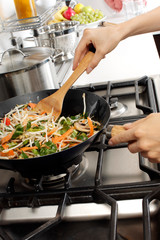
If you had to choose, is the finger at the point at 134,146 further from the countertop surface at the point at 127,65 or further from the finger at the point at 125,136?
the countertop surface at the point at 127,65

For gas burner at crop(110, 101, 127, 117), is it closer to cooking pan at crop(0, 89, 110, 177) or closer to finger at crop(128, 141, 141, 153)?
cooking pan at crop(0, 89, 110, 177)

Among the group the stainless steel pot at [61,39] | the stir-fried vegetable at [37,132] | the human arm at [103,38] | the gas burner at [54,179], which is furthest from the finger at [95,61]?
the stainless steel pot at [61,39]

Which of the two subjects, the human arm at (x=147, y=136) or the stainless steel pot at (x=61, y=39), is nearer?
the human arm at (x=147, y=136)

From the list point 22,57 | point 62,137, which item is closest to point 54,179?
point 62,137

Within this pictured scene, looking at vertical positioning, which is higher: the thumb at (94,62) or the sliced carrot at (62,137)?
the thumb at (94,62)

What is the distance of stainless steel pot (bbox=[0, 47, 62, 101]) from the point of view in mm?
1047

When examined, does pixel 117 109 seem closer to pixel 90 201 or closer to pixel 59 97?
pixel 59 97

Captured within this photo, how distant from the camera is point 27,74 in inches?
41.4

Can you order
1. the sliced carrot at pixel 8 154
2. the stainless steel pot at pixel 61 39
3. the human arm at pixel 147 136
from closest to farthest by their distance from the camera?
the human arm at pixel 147 136 → the sliced carrot at pixel 8 154 → the stainless steel pot at pixel 61 39

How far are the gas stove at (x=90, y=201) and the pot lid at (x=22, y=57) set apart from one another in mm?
459

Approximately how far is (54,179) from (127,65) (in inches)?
38.3

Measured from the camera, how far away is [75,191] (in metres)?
0.70

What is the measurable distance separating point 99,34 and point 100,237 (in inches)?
27.5

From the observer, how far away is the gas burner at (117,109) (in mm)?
1093
